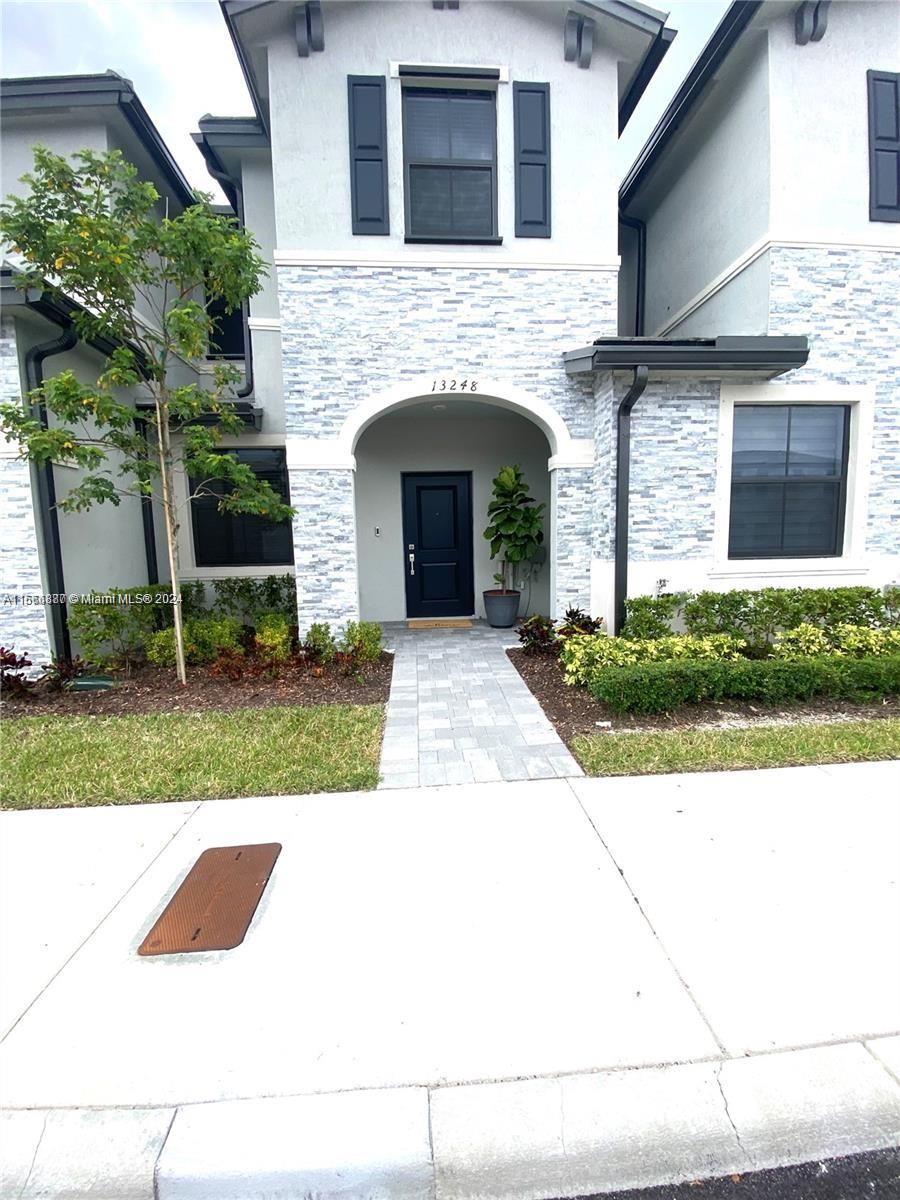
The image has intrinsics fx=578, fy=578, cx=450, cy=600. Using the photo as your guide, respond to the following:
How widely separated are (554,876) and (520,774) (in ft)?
3.72

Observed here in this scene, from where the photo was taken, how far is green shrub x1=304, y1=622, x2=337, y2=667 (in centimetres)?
661

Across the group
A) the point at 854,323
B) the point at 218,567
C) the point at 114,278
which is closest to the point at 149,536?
the point at 218,567

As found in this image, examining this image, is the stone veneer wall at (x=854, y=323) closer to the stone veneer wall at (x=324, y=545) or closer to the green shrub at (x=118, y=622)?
the stone veneer wall at (x=324, y=545)

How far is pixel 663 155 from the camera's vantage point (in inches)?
331

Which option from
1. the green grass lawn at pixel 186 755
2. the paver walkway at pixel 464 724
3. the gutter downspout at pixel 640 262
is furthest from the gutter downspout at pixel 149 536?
the gutter downspout at pixel 640 262

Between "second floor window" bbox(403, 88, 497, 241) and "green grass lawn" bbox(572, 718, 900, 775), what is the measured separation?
5.89m

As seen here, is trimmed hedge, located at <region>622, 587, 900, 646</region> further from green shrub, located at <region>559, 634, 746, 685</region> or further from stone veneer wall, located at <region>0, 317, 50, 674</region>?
stone veneer wall, located at <region>0, 317, 50, 674</region>

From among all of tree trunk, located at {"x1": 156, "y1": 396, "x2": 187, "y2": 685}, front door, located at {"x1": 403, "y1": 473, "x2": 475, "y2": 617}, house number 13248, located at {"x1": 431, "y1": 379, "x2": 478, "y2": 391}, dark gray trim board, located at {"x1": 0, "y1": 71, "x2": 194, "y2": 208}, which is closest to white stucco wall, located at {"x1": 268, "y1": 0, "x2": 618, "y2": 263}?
house number 13248, located at {"x1": 431, "y1": 379, "x2": 478, "y2": 391}

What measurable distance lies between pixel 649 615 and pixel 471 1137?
17.6ft

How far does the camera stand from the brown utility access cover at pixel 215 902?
2354mm

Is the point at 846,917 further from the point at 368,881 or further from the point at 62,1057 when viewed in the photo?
the point at 62,1057

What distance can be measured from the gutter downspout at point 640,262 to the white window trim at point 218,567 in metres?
6.67

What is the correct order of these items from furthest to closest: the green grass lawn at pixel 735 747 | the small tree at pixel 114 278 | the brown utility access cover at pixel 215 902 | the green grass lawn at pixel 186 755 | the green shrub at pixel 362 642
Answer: the green shrub at pixel 362 642 < the small tree at pixel 114 278 < the green grass lawn at pixel 735 747 < the green grass lawn at pixel 186 755 < the brown utility access cover at pixel 215 902

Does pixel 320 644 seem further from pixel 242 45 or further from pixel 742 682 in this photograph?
pixel 242 45
